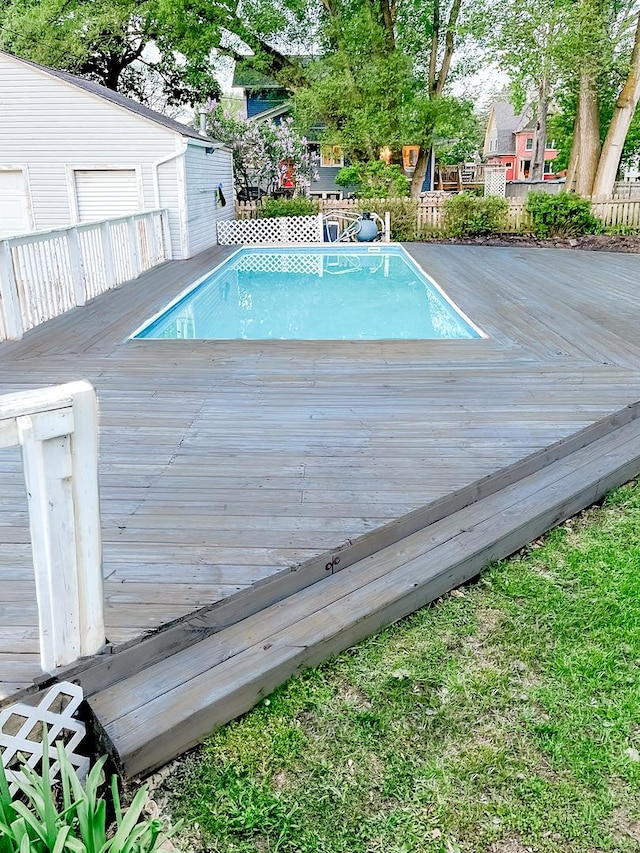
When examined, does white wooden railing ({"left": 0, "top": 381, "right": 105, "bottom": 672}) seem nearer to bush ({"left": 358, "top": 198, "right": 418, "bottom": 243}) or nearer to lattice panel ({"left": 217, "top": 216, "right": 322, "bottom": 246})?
lattice panel ({"left": 217, "top": 216, "right": 322, "bottom": 246})

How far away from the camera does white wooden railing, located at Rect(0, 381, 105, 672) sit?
1403mm

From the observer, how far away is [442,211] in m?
14.9

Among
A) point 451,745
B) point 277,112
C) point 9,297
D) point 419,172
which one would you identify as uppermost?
point 277,112

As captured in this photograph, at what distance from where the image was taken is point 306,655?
1925 mm

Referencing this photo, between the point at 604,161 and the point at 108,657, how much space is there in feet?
54.9

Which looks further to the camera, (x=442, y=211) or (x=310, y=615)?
(x=442, y=211)

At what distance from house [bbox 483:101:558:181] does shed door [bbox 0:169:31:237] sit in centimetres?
2976

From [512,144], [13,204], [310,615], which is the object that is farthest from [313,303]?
[512,144]

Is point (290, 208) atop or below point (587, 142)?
below

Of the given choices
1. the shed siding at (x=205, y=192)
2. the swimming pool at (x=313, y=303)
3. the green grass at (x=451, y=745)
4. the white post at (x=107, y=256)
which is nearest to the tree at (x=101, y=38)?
the shed siding at (x=205, y=192)

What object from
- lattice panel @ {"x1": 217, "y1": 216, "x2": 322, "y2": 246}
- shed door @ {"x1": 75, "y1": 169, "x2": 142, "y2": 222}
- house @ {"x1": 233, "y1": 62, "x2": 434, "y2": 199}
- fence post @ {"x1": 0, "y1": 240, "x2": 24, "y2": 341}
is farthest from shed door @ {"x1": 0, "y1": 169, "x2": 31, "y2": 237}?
house @ {"x1": 233, "y1": 62, "x2": 434, "y2": 199}

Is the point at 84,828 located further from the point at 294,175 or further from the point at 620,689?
the point at 294,175

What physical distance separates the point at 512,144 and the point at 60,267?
127 feet

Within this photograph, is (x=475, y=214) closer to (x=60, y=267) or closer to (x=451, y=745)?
(x=60, y=267)
